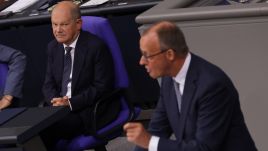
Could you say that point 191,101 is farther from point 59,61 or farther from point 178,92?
point 59,61

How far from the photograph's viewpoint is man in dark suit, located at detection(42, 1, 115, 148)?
3254mm

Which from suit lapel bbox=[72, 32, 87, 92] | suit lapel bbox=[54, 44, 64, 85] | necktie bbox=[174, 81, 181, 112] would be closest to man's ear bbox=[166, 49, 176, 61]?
necktie bbox=[174, 81, 181, 112]

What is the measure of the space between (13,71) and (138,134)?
4.68ft

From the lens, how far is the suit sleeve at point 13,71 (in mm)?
3430


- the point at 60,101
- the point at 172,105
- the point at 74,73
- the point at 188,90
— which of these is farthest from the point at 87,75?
the point at 188,90

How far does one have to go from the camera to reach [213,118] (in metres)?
2.17

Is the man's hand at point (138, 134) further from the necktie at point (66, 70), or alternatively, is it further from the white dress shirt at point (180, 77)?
the necktie at point (66, 70)

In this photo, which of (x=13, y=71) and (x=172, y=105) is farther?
(x=13, y=71)

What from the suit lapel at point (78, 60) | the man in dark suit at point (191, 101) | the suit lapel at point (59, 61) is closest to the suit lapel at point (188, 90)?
the man in dark suit at point (191, 101)

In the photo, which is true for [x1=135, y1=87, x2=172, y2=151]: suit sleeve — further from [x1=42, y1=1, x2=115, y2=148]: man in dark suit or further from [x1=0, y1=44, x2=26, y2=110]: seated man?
[x1=0, y1=44, x2=26, y2=110]: seated man

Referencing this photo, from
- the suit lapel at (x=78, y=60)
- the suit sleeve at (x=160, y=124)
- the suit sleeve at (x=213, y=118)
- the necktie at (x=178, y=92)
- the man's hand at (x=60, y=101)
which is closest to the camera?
the suit sleeve at (x=213, y=118)

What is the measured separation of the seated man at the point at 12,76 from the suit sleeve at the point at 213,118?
149cm

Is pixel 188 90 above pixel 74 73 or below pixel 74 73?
above

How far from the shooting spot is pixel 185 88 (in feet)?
7.38
